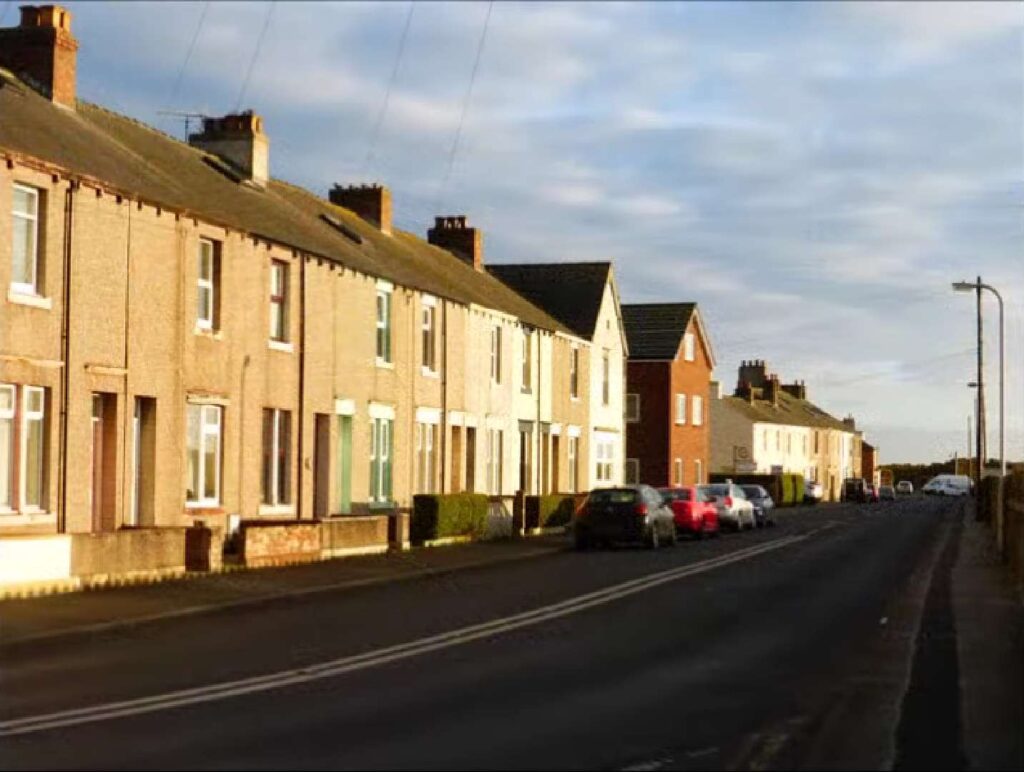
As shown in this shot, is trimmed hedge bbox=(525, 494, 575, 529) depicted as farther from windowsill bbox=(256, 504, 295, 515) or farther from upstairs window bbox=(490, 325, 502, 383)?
windowsill bbox=(256, 504, 295, 515)

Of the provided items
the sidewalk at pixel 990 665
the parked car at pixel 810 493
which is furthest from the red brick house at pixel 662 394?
the sidewalk at pixel 990 665

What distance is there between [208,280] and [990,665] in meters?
17.0

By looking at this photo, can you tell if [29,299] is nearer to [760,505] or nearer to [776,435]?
[760,505]

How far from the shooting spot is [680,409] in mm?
72438

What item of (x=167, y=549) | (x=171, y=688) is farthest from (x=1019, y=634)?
(x=167, y=549)

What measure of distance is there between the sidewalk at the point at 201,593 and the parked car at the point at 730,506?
17730 mm

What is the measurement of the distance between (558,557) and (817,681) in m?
20.0

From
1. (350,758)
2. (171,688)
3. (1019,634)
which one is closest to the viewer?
(350,758)

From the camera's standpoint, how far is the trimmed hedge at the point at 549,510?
44.8 meters

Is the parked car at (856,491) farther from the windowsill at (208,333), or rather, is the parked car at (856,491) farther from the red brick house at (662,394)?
the windowsill at (208,333)

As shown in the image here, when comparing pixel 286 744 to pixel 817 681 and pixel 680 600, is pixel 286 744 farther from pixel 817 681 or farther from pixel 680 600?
pixel 680 600

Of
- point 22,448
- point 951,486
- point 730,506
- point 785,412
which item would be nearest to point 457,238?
point 730,506

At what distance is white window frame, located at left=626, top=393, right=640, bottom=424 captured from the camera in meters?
71.4

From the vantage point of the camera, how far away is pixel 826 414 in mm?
128625
